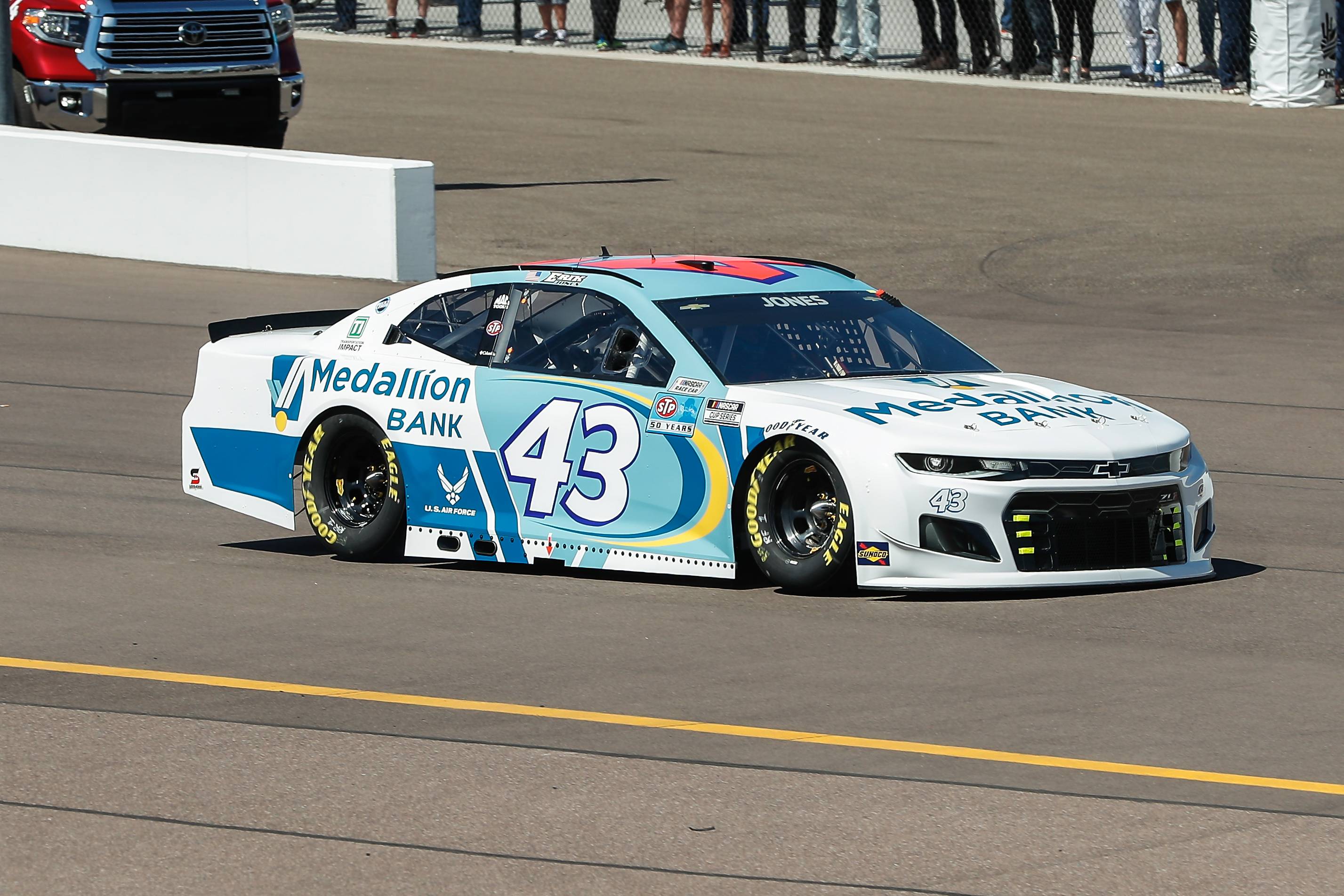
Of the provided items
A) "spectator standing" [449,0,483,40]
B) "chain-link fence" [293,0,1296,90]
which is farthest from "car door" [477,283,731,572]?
"spectator standing" [449,0,483,40]

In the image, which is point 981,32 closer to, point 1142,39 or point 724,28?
point 1142,39

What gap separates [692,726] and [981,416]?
2.45 meters

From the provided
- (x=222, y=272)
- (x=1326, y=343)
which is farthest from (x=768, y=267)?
(x=222, y=272)

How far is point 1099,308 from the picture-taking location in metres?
19.2

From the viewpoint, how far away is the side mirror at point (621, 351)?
34.2 ft

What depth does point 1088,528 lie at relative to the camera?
976 cm

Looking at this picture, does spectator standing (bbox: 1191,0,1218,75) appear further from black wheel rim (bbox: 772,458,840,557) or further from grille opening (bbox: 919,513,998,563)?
grille opening (bbox: 919,513,998,563)

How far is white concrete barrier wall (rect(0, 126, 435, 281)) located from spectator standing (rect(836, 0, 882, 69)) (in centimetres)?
1345

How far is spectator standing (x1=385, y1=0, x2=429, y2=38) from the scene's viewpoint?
119ft

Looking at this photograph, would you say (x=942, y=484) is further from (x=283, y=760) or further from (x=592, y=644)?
(x=283, y=760)

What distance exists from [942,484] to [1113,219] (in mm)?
14085

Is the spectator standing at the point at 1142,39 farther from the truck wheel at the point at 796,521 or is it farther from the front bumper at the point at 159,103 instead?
the truck wheel at the point at 796,521

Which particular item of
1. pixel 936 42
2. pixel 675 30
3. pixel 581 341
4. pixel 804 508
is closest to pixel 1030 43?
pixel 936 42

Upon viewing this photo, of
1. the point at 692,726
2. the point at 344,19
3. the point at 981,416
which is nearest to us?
the point at 692,726
